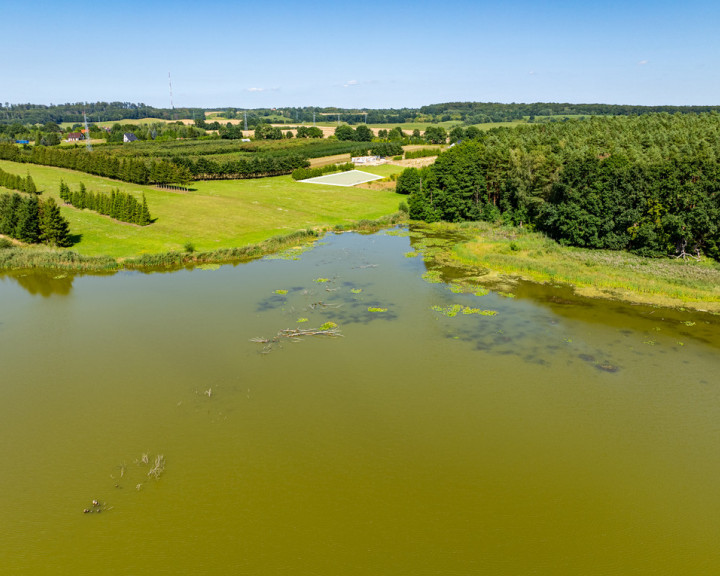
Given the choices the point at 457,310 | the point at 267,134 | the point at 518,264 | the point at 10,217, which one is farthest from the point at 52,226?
the point at 267,134

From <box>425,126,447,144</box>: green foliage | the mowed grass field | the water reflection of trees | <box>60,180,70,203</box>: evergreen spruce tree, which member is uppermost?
<box>425,126,447,144</box>: green foliage

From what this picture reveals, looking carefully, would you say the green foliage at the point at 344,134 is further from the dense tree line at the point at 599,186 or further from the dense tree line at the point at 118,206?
the dense tree line at the point at 118,206

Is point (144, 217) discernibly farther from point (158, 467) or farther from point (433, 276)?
point (158, 467)

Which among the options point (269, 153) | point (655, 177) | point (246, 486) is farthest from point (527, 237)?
point (269, 153)

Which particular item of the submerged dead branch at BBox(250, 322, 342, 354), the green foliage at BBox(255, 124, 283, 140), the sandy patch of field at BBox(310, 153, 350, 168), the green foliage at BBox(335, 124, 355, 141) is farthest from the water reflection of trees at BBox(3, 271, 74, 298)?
the green foliage at BBox(335, 124, 355, 141)

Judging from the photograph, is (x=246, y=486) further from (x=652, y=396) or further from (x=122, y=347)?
(x=652, y=396)

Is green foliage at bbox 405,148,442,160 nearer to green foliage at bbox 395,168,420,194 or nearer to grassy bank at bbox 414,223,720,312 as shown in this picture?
green foliage at bbox 395,168,420,194
